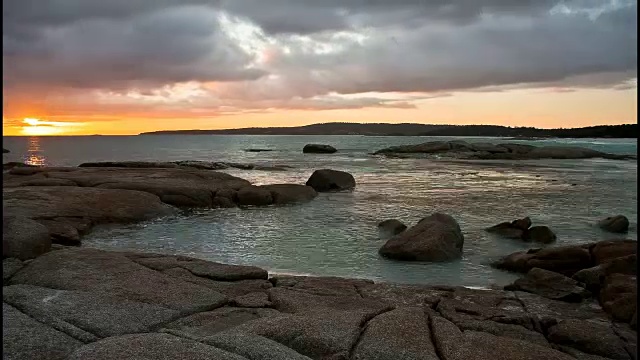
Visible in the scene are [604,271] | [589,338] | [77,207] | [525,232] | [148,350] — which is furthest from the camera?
[77,207]

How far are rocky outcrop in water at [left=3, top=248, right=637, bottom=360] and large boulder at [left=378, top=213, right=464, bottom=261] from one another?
11.2ft

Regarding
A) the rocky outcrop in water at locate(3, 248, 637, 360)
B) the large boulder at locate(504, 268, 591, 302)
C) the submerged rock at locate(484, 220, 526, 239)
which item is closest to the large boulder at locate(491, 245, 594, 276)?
the large boulder at locate(504, 268, 591, 302)

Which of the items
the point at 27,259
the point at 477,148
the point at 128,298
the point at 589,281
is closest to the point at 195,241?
the point at 27,259

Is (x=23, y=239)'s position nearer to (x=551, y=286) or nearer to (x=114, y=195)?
(x=114, y=195)

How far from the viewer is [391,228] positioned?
64.7ft

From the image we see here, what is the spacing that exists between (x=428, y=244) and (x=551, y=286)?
3871 mm

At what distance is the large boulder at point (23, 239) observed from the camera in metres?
11.5

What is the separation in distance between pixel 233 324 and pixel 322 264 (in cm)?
633

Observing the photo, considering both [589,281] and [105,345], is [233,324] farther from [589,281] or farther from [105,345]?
[589,281]

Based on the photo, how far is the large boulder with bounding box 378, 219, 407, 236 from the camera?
19.4 metres

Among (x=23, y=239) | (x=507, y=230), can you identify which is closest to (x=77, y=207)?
(x=23, y=239)

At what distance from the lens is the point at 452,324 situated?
8.55 meters

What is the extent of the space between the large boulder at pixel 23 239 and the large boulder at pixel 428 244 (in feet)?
29.0

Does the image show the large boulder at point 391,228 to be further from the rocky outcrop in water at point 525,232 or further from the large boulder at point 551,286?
the large boulder at point 551,286
